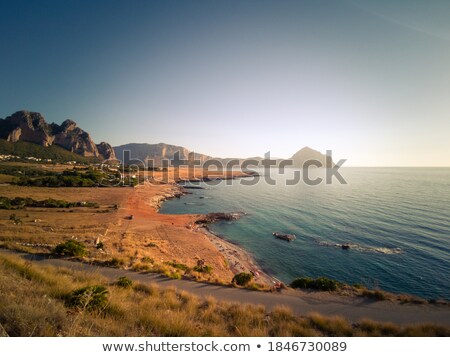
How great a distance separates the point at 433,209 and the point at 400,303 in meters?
45.9

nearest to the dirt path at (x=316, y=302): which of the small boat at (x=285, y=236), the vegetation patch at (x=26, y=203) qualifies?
the small boat at (x=285, y=236)

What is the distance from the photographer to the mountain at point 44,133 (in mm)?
131875

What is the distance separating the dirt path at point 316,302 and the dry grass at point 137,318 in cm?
170

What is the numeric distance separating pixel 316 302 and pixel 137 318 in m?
9.25

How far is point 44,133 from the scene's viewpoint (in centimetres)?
14112

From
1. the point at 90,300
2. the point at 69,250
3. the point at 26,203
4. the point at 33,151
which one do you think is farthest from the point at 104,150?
the point at 90,300

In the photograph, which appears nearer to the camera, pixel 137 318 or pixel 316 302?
pixel 137 318

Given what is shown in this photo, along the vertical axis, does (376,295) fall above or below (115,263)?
below

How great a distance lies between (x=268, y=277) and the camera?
69.7ft

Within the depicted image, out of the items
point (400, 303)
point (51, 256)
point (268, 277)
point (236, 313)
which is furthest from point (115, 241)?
point (400, 303)

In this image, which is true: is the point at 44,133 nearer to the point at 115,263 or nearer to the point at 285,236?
the point at 285,236

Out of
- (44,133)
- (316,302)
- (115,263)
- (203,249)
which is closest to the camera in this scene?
(316,302)

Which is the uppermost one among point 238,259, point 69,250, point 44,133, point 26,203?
point 44,133

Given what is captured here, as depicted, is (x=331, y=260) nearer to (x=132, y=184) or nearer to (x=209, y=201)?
(x=209, y=201)
